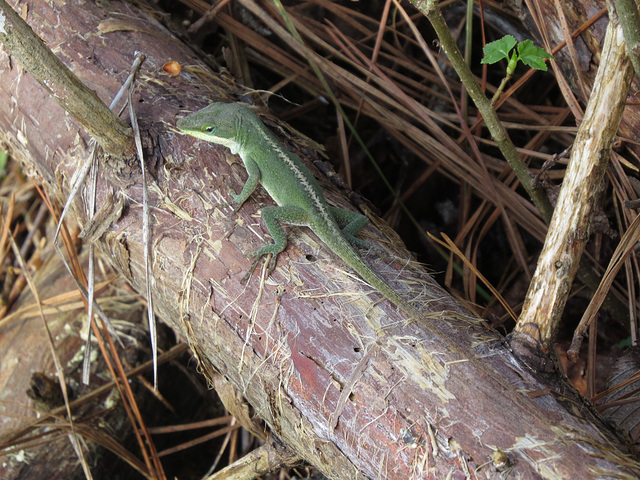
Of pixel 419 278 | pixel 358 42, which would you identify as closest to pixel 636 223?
pixel 419 278

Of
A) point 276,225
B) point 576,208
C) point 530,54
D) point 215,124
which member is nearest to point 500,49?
point 530,54

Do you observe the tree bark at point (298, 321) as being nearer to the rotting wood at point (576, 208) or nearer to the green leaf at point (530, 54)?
the rotting wood at point (576, 208)

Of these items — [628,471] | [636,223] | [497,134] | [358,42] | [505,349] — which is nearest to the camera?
[628,471]

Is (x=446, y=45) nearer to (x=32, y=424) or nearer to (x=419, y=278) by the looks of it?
(x=419, y=278)

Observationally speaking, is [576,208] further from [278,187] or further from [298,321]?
[278,187]

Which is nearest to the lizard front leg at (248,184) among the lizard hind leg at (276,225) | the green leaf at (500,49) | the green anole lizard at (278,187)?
the green anole lizard at (278,187)

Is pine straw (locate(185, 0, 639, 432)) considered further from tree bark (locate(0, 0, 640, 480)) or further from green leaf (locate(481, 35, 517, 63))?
tree bark (locate(0, 0, 640, 480))
